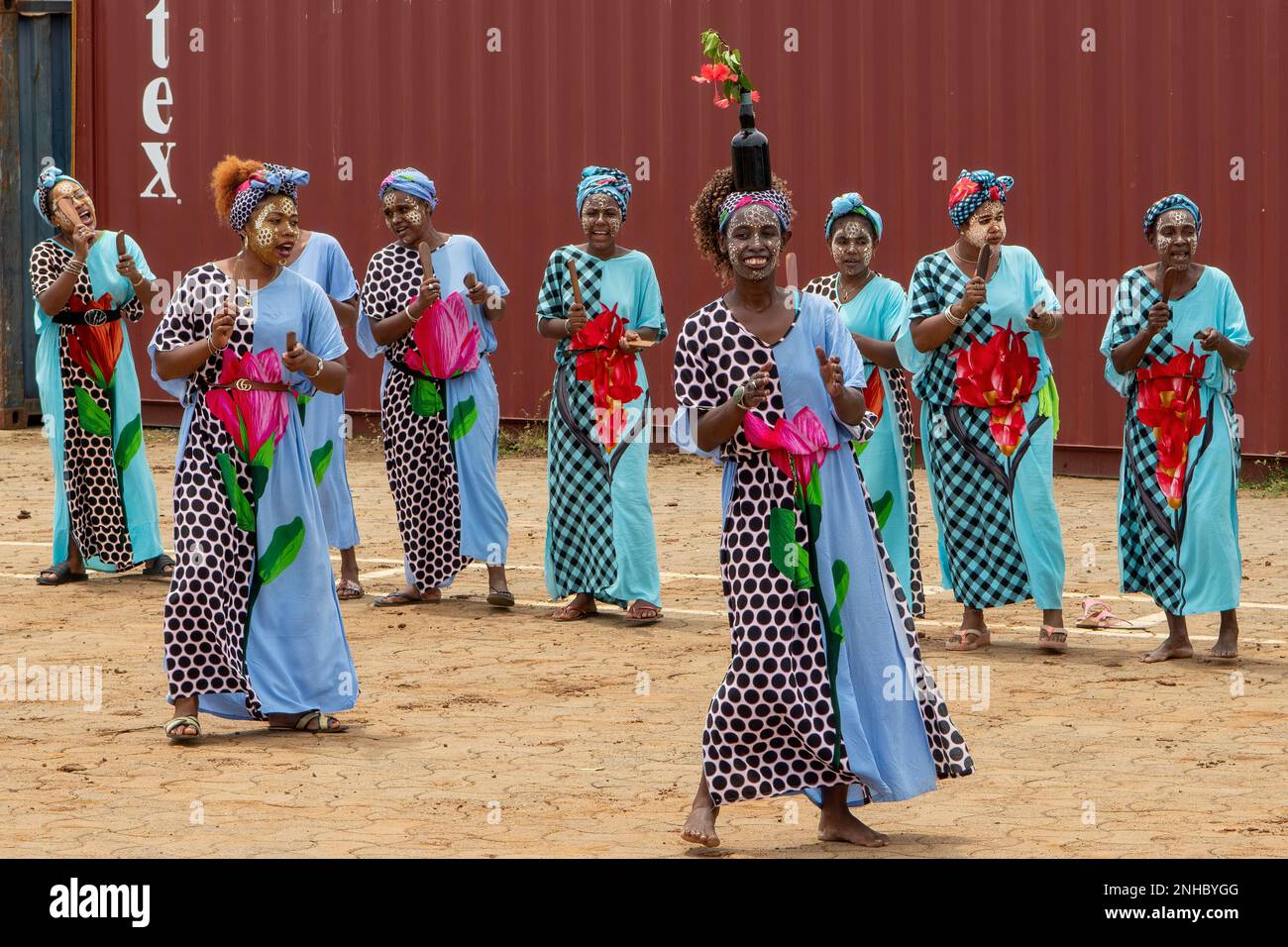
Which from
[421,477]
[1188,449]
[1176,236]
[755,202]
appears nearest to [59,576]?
[421,477]

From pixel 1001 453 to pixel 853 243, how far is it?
3.75 feet

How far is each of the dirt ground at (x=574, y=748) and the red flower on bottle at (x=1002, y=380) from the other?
1014mm

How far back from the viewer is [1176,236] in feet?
29.6

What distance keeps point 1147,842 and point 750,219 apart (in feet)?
6.94

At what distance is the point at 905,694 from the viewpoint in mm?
6133

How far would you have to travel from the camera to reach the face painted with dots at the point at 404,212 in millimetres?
10664

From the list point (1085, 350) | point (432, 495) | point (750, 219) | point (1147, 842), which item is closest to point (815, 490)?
point (750, 219)

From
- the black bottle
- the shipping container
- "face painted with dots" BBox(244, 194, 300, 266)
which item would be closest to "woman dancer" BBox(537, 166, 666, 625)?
"face painted with dots" BBox(244, 194, 300, 266)

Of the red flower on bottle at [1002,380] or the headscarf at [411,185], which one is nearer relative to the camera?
the red flower on bottle at [1002,380]

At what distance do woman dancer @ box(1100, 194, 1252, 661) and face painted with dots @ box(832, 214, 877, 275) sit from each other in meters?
1.13

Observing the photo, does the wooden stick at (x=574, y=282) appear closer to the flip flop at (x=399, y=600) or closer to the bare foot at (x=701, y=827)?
the flip flop at (x=399, y=600)

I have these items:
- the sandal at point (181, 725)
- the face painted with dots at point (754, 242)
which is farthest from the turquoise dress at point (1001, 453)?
the sandal at point (181, 725)

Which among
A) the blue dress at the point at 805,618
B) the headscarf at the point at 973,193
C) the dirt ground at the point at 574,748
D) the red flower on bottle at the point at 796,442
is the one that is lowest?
the dirt ground at the point at 574,748

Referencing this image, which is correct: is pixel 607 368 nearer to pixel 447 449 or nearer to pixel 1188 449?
pixel 447 449
